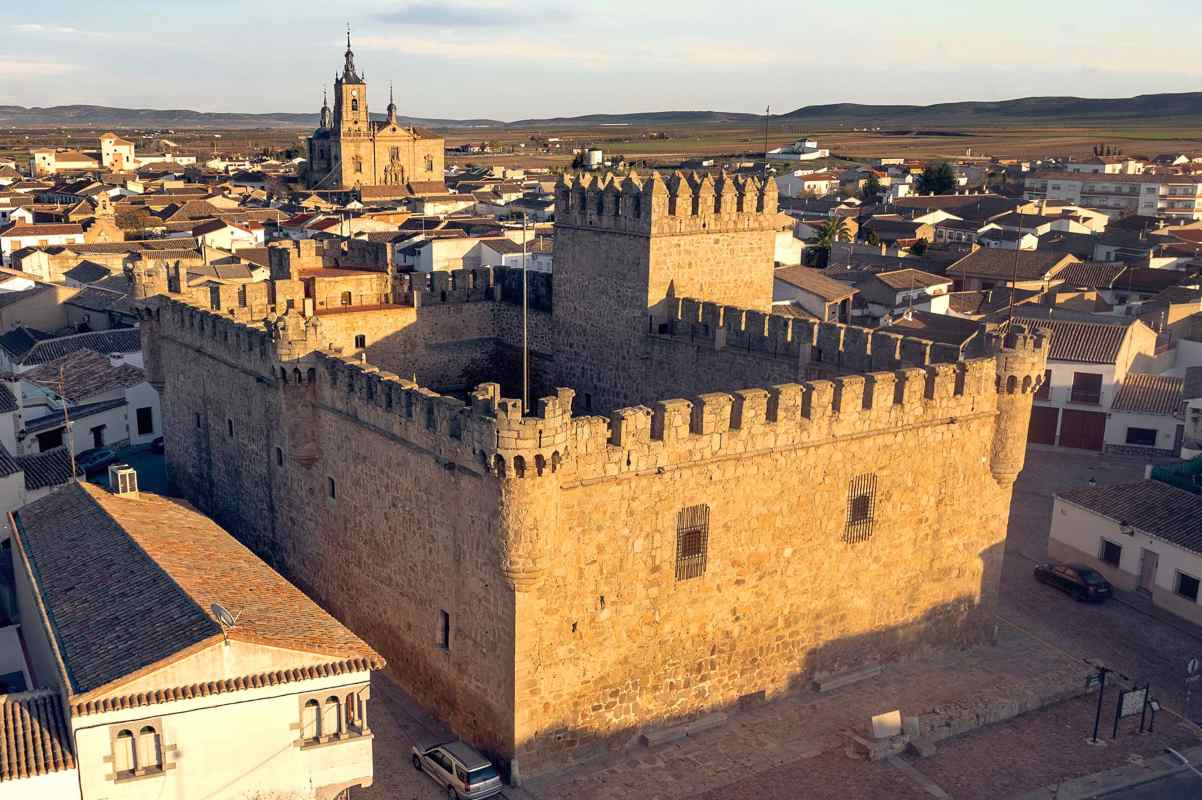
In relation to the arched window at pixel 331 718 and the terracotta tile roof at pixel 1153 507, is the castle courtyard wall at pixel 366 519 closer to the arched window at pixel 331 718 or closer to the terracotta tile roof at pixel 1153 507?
A: the arched window at pixel 331 718

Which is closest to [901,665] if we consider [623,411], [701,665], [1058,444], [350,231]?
[701,665]

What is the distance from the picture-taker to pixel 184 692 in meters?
15.6

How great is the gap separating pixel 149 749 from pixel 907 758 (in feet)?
41.5

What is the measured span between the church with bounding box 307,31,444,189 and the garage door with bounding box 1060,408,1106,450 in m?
87.9

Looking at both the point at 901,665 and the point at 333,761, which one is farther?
the point at 901,665

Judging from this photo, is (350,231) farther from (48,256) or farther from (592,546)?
(592,546)

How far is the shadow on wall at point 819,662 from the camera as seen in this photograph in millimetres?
19156

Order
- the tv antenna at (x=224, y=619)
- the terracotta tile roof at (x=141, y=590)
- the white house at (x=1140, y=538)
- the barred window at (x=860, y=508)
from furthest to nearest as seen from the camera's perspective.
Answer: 1. the white house at (x=1140, y=538)
2. the barred window at (x=860, y=508)
3. the terracotta tile roof at (x=141, y=590)
4. the tv antenna at (x=224, y=619)

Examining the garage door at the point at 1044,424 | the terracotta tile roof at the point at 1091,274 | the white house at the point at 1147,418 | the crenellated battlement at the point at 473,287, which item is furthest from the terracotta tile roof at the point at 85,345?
the terracotta tile roof at the point at 1091,274

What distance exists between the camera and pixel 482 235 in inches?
2675

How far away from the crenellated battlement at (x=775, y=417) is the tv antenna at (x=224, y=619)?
5475 millimetres

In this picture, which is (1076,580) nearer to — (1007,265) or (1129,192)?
(1007,265)

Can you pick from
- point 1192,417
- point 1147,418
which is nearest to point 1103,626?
point 1192,417

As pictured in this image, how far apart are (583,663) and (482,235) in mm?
51452
